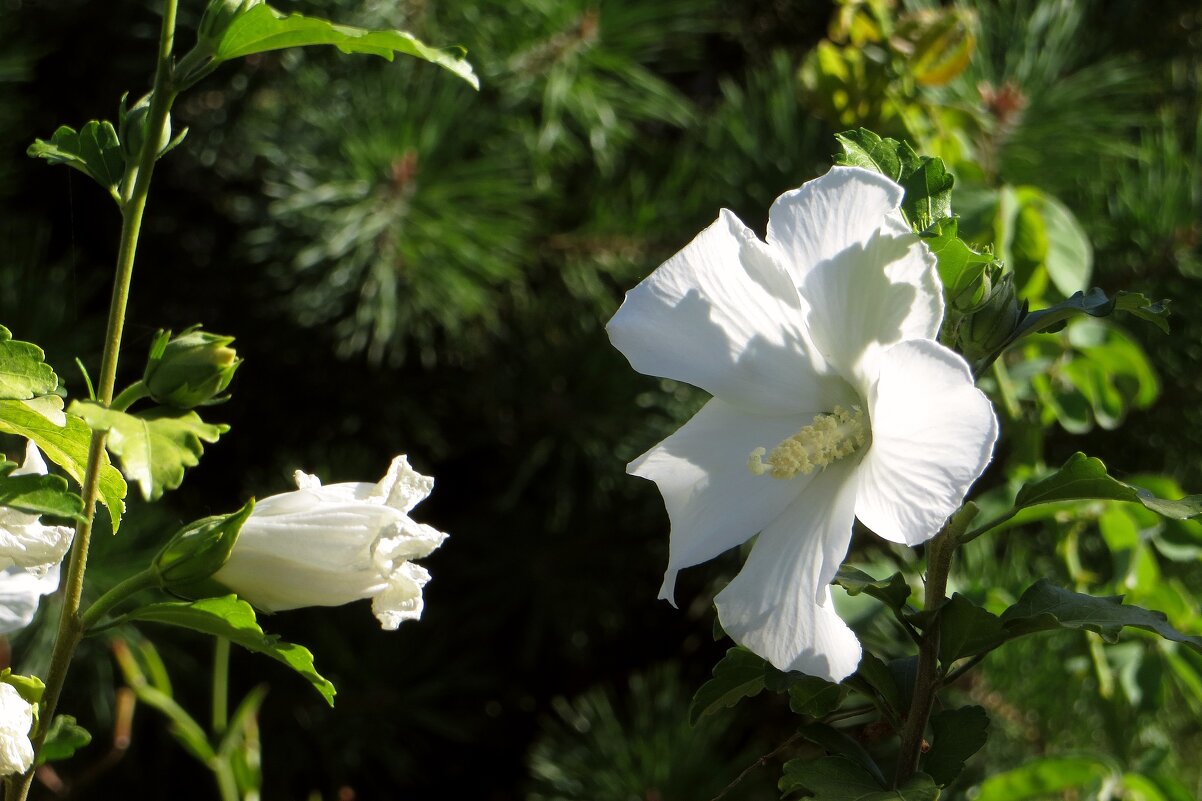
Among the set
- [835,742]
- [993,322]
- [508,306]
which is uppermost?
[993,322]

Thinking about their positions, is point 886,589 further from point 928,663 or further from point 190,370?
point 190,370

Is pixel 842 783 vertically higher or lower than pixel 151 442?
lower

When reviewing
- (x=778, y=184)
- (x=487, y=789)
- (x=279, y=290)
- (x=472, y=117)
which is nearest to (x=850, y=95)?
(x=778, y=184)

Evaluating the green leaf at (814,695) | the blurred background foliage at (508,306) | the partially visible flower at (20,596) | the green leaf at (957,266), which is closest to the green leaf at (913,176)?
the green leaf at (957,266)

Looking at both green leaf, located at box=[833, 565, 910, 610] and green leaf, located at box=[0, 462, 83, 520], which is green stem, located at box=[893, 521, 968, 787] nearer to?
green leaf, located at box=[833, 565, 910, 610]

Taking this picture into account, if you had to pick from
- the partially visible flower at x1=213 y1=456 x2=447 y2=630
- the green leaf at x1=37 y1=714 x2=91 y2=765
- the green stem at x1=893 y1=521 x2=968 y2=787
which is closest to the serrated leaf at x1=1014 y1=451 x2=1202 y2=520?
the green stem at x1=893 y1=521 x2=968 y2=787

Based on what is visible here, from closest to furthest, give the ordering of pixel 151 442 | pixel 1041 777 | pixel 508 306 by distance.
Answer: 1. pixel 151 442
2. pixel 1041 777
3. pixel 508 306

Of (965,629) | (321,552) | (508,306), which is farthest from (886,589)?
(508,306)
